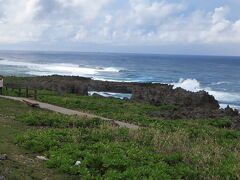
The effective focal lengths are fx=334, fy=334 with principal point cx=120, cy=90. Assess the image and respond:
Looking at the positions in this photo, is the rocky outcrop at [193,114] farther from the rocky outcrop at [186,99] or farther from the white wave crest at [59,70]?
the white wave crest at [59,70]

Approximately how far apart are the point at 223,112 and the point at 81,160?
22.0 meters

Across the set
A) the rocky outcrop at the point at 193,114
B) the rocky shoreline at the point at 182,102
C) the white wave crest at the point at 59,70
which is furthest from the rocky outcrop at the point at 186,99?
the white wave crest at the point at 59,70

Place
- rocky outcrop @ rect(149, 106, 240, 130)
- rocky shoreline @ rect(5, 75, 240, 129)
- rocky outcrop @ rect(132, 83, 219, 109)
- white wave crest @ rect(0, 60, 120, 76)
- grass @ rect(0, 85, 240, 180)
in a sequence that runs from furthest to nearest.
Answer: white wave crest @ rect(0, 60, 120, 76) < rocky outcrop @ rect(132, 83, 219, 109) < rocky shoreline @ rect(5, 75, 240, 129) < rocky outcrop @ rect(149, 106, 240, 130) < grass @ rect(0, 85, 240, 180)

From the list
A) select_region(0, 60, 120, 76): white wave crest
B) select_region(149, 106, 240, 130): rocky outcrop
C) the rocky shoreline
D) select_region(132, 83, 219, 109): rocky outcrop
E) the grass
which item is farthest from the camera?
select_region(0, 60, 120, 76): white wave crest

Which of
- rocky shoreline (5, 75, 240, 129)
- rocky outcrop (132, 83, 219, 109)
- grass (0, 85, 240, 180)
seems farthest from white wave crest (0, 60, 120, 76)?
grass (0, 85, 240, 180)

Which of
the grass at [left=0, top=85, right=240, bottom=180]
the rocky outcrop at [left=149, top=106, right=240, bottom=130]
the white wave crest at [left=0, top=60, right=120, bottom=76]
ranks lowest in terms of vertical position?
the rocky outcrop at [left=149, top=106, right=240, bottom=130]

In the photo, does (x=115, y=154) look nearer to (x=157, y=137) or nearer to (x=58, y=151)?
(x=58, y=151)

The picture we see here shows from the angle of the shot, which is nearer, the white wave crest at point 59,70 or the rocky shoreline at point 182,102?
the rocky shoreline at point 182,102

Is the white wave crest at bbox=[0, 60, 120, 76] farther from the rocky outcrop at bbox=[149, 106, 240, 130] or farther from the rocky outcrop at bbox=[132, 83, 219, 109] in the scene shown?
the rocky outcrop at bbox=[149, 106, 240, 130]

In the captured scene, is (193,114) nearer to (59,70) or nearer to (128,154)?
(128,154)

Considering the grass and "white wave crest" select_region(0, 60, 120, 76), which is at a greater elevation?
"white wave crest" select_region(0, 60, 120, 76)

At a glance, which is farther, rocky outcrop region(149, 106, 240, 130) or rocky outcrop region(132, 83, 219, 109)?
rocky outcrop region(132, 83, 219, 109)

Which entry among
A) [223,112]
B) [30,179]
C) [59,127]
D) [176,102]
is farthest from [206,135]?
[176,102]

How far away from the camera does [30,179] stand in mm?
7863
